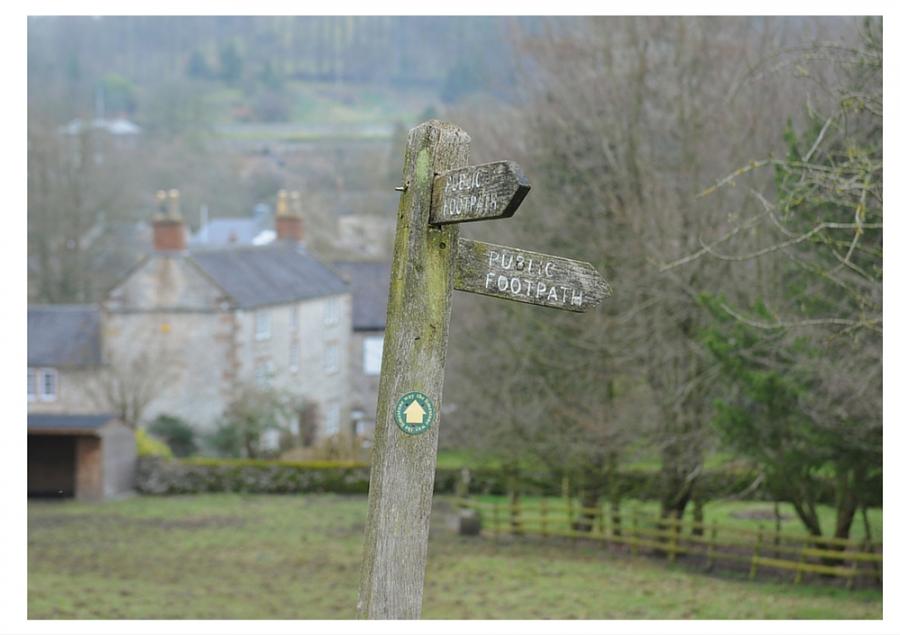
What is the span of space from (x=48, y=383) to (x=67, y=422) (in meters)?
9.35

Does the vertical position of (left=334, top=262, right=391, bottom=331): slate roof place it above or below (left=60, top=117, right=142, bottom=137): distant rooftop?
below

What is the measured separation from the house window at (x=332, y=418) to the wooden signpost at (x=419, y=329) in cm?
4065

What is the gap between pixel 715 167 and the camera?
19.8 metres

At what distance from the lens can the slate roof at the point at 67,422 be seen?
30.9 m

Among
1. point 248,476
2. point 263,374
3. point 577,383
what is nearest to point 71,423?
point 248,476

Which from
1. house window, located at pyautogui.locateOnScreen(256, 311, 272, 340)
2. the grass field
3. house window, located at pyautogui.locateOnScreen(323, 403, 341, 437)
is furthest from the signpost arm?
house window, located at pyautogui.locateOnScreen(323, 403, 341, 437)

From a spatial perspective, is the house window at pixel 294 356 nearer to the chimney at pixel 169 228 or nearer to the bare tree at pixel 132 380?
the bare tree at pixel 132 380

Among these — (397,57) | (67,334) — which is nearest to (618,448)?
(67,334)

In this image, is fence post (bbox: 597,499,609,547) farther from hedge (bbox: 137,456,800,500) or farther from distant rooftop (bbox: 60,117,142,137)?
distant rooftop (bbox: 60,117,142,137)

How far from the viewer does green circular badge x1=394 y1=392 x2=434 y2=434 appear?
14.8 feet

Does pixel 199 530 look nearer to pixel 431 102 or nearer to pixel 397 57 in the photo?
pixel 431 102

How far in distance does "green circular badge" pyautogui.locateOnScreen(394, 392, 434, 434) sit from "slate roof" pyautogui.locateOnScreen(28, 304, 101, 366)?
123ft

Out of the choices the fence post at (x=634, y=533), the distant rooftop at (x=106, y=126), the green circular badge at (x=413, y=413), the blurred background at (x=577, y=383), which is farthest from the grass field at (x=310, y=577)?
the distant rooftop at (x=106, y=126)

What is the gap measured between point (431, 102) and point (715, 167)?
7922 cm
